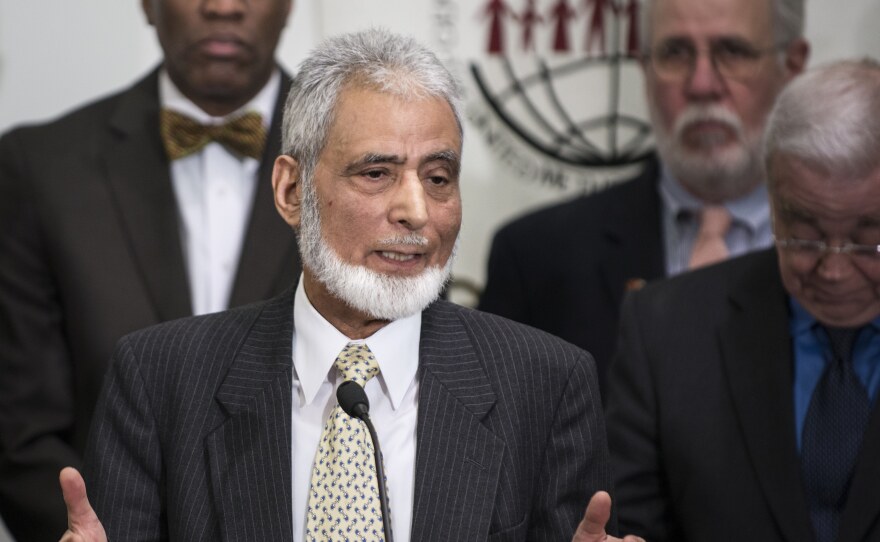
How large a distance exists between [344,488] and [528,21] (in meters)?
2.46

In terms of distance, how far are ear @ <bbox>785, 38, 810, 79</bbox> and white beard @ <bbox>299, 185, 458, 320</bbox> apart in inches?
75.0

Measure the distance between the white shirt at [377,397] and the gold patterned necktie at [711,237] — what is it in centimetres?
150

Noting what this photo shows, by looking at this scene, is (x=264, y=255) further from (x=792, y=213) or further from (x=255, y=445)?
(x=792, y=213)

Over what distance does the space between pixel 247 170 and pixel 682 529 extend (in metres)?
1.31

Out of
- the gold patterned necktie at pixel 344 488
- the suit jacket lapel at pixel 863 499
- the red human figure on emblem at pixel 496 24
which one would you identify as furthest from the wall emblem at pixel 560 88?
the gold patterned necktie at pixel 344 488

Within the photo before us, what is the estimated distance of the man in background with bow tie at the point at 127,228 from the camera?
3172mm

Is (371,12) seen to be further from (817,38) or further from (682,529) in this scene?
(682,529)

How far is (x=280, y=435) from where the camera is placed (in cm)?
227

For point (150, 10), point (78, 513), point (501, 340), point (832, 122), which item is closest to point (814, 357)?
point (832, 122)

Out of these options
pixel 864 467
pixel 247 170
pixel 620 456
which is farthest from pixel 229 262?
pixel 864 467

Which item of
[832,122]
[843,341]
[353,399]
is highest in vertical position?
[832,122]

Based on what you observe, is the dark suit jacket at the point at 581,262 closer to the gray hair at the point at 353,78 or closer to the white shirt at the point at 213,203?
the white shirt at the point at 213,203

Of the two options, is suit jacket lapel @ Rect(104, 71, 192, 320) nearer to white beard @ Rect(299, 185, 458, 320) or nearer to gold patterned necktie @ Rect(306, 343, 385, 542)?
white beard @ Rect(299, 185, 458, 320)

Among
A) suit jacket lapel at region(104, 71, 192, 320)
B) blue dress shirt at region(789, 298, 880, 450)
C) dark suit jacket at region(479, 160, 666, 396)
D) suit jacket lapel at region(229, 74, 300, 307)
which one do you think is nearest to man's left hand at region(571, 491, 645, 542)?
blue dress shirt at region(789, 298, 880, 450)
